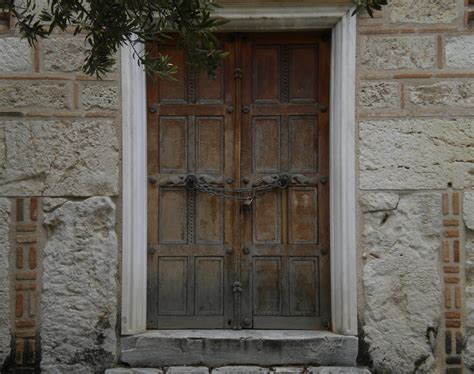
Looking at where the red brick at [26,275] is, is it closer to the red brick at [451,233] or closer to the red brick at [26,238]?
the red brick at [26,238]

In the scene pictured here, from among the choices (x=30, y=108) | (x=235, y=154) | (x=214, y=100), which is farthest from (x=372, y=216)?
(x=30, y=108)

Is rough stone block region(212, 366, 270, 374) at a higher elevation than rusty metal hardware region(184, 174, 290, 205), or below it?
below

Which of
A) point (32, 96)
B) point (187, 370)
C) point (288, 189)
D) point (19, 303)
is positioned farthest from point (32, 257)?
point (288, 189)

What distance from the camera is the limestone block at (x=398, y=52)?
4.14 metres

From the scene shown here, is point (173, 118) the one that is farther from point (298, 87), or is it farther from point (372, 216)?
point (372, 216)

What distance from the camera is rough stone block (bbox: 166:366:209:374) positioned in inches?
158

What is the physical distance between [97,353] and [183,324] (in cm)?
55

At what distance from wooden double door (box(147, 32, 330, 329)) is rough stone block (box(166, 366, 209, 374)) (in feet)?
1.00

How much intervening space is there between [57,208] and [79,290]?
1.67 feet

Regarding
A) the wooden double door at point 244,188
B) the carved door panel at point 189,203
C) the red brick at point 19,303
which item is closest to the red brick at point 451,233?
the wooden double door at point 244,188

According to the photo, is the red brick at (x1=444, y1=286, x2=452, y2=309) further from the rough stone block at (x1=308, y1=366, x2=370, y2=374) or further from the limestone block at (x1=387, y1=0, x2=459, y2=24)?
the limestone block at (x1=387, y1=0, x2=459, y2=24)

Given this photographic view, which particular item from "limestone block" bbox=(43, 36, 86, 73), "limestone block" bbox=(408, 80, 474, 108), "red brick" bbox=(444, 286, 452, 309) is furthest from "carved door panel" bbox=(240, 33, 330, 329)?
"limestone block" bbox=(43, 36, 86, 73)

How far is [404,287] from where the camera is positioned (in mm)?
4066

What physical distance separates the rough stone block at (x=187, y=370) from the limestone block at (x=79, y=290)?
36 cm
